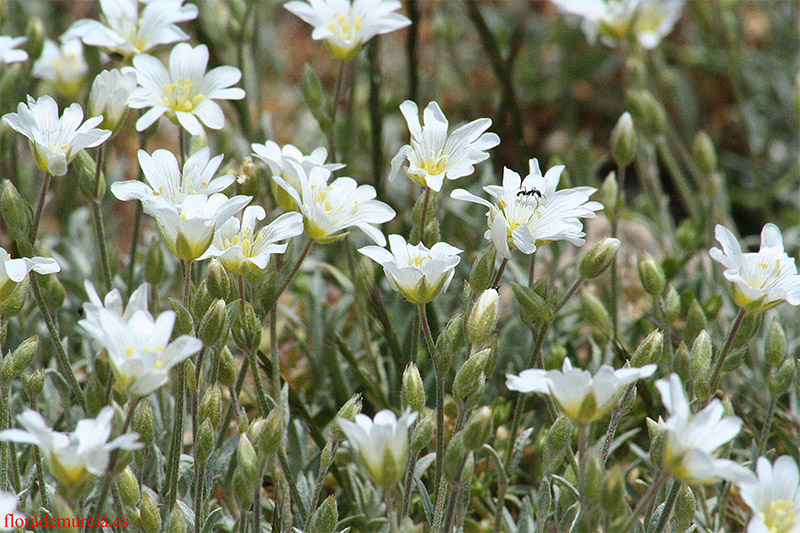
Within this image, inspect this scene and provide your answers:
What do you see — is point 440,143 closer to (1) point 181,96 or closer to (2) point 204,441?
(1) point 181,96

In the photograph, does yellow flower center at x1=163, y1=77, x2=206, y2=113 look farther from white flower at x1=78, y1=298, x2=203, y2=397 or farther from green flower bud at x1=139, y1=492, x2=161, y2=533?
green flower bud at x1=139, y1=492, x2=161, y2=533

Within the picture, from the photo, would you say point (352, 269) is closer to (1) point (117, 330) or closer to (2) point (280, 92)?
(1) point (117, 330)

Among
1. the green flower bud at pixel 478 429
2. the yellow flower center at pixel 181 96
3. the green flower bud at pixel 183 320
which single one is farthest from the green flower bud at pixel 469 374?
the yellow flower center at pixel 181 96

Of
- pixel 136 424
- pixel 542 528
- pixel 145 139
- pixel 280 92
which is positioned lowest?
pixel 280 92

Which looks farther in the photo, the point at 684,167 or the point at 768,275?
the point at 684,167

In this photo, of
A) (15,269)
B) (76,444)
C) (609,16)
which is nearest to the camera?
(76,444)

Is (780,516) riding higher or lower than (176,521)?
higher

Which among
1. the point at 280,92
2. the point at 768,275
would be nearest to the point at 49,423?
the point at 768,275

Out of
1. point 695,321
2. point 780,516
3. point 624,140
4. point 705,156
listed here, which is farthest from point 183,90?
point 705,156

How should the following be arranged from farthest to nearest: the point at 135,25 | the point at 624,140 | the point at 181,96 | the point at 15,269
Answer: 1. the point at 624,140
2. the point at 135,25
3. the point at 181,96
4. the point at 15,269
